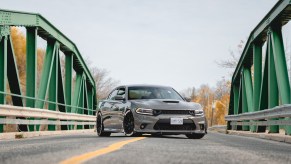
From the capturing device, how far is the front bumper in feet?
43.0

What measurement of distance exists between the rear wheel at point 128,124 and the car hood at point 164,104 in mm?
305

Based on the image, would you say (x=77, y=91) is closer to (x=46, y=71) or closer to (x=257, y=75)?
(x=46, y=71)

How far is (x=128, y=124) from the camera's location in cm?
1367

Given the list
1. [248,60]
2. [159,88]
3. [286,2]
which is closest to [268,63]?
[286,2]

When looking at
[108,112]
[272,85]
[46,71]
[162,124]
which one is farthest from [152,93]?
[46,71]

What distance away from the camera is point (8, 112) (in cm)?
1280

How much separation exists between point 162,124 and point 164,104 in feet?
1.67

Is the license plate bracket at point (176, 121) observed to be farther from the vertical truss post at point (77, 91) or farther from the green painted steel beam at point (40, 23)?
the vertical truss post at point (77, 91)

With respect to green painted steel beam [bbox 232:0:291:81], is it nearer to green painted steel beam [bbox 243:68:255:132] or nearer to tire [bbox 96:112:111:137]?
green painted steel beam [bbox 243:68:255:132]

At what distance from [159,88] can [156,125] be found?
2.12 meters

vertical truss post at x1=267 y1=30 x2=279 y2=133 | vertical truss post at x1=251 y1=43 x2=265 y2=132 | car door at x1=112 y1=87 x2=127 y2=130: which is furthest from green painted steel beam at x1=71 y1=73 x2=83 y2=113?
vertical truss post at x1=267 y1=30 x2=279 y2=133

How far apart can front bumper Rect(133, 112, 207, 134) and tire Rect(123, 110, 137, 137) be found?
0.67 feet

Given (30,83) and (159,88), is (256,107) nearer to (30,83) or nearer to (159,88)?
(159,88)

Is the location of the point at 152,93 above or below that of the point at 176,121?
above
